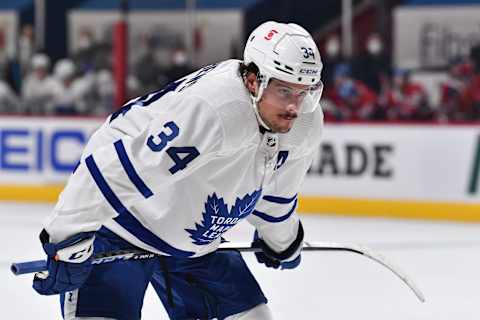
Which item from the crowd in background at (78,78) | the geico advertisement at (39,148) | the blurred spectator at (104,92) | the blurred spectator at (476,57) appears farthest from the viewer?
the crowd in background at (78,78)

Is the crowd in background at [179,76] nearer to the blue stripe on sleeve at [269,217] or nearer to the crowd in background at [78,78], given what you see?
the crowd in background at [78,78]

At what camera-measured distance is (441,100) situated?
827 centimetres

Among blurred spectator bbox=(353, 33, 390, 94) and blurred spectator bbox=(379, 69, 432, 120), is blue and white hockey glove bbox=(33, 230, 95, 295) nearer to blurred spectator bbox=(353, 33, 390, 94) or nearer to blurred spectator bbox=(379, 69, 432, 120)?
blurred spectator bbox=(379, 69, 432, 120)

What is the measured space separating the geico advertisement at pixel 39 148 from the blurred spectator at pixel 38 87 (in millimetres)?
500

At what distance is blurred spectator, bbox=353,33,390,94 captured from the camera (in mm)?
8414

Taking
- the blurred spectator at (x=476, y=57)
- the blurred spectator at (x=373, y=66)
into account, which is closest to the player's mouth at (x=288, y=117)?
the blurred spectator at (x=373, y=66)

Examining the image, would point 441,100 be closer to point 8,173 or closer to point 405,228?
point 405,228

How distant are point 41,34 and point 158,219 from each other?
9.01 metres

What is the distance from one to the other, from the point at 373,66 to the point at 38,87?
122 inches

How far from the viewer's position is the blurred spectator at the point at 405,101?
26.1 ft

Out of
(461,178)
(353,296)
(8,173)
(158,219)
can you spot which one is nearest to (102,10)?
(8,173)

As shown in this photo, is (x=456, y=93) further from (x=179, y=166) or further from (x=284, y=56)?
(x=179, y=166)

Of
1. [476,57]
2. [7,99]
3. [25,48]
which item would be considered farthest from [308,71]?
[25,48]

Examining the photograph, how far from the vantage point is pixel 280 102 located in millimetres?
2688
